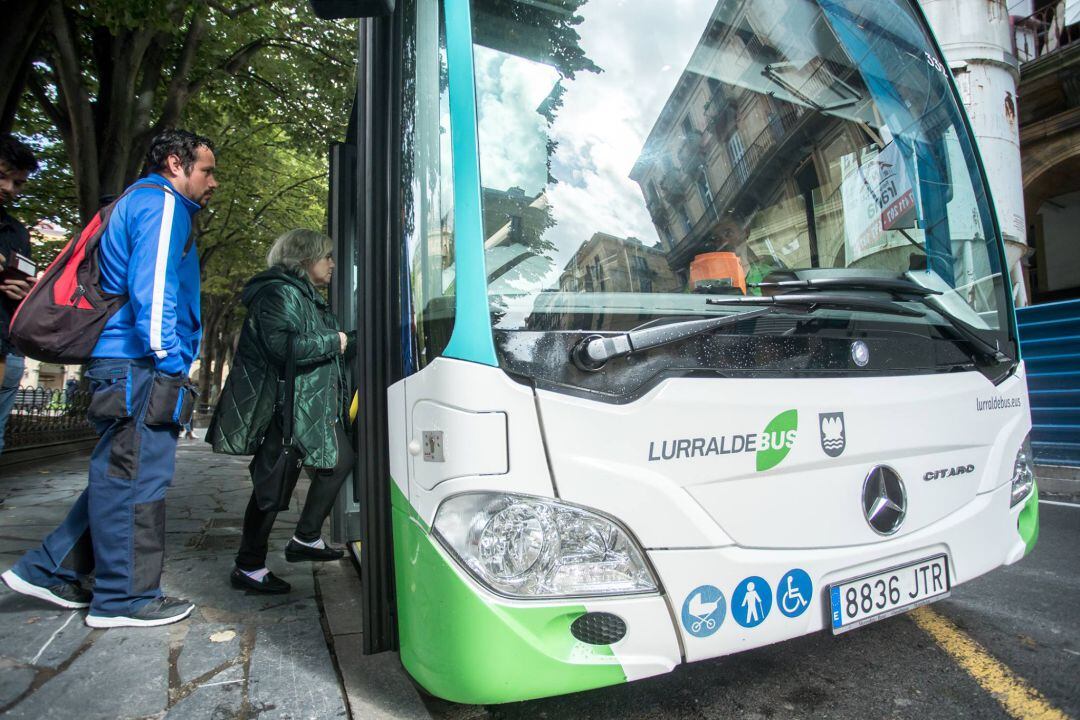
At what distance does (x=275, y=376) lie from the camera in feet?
10.1

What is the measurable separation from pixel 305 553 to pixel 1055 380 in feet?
24.2

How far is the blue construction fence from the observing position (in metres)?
6.68

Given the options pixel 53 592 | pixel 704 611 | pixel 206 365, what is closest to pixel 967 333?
pixel 704 611

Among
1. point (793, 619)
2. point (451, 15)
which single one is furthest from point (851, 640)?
point (451, 15)

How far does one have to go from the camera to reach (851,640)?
8.16 feet

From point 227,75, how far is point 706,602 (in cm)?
1005

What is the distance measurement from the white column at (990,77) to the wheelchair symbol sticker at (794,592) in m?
10.8

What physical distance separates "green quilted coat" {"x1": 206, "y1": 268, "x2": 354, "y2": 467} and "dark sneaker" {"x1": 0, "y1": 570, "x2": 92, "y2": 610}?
814 millimetres

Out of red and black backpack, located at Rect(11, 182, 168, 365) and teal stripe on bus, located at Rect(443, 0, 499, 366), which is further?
Result: red and black backpack, located at Rect(11, 182, 168, 365)

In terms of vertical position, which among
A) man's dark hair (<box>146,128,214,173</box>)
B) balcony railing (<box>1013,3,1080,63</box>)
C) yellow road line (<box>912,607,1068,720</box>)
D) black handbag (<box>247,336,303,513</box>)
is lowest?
yellow road line (<box>912,607,1068,720</box>)

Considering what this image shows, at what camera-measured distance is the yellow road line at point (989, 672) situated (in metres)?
1.96

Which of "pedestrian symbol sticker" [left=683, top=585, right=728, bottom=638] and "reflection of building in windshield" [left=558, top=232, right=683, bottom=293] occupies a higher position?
"reflection of building in windshield" [left=558, top=232, right=683, bottom=293]

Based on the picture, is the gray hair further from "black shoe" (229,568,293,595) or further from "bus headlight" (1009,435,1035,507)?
"bus headlight" (1009,435,1035,507)

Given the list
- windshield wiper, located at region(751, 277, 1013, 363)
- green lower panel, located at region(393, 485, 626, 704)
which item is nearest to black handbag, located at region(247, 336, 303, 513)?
green lower panel, located at region(393, 485, 626, 704)
